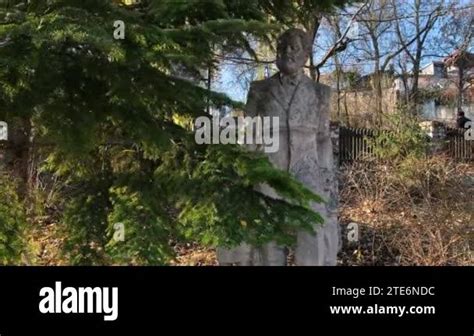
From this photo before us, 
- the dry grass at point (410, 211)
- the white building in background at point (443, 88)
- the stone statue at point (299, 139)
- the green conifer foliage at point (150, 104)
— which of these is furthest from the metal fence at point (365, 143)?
the white building in background at point (443, 88)

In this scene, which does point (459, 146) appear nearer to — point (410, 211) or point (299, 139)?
point (410, 211)

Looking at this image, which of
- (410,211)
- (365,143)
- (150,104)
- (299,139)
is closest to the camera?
(150,104)

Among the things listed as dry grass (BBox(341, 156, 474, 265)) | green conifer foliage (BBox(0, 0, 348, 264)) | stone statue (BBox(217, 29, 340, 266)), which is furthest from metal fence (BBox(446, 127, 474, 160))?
green conifer foliage (BBox(0, 0, 348, 264))

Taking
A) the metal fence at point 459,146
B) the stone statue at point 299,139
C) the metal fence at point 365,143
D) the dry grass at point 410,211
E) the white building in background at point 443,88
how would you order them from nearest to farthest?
1. the stone statue at point 299,139
2. the dry grass at point 410,211
3. the metal fence at point 459,146
4. the metal fence at point 365,143
5. the white building in background at point 443,88

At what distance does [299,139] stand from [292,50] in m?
0.52

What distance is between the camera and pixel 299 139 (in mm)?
3695

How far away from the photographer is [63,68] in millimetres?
2949

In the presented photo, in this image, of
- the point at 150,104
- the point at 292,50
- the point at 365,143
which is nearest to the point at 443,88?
the point at 365,143

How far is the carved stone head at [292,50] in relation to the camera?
3676 millimetres

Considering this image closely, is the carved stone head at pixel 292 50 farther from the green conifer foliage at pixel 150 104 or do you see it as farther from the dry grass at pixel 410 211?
the dry grass at pixel 410 211

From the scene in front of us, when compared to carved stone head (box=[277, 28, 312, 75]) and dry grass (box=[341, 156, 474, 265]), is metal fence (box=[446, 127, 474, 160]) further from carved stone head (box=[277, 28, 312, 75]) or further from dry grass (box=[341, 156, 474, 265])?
carved stone head (box=[277, 28, 312, 75])
